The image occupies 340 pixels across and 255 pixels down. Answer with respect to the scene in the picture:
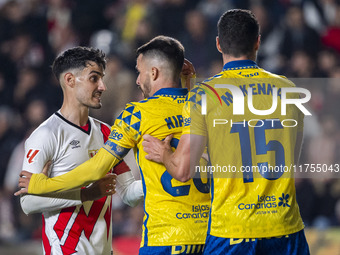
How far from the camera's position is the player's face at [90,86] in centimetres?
417

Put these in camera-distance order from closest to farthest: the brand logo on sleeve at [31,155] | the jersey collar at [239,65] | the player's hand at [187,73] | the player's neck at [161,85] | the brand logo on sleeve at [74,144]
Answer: the jersey collar at [239,65] → the player's neck at [161,85] → the brand logo on sleeve at [31,155] → the brand logo on sleeve at [74,144] → the player's hand at [187,73]

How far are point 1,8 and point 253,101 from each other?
7613mm

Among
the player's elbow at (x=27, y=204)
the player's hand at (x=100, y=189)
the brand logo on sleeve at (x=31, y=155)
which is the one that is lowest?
the player's elbow at (x=27, y=204)

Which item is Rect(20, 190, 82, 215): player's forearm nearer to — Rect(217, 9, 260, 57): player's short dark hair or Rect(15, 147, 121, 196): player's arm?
Rect(15, 147, 121, 196): player's arm

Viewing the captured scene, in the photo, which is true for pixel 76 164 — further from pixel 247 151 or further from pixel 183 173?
pixel 247 151

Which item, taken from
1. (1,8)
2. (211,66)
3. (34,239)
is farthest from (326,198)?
(1,8)

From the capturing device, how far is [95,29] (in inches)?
368

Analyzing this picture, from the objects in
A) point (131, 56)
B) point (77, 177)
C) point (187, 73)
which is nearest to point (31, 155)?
point (77, 177)

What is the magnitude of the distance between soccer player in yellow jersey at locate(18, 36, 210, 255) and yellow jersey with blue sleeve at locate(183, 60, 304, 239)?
0.22 metres

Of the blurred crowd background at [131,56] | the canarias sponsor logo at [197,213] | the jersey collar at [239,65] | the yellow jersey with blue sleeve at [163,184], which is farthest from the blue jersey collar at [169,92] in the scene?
the blurred crowd background at [131,56]

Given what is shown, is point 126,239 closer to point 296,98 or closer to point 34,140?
point 34,140

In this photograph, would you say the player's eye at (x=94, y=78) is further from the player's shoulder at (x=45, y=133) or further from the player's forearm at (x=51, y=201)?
the player's forearm at (x=51, y=201)

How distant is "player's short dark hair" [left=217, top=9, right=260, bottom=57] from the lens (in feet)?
10.4

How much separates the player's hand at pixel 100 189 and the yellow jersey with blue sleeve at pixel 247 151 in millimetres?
902
